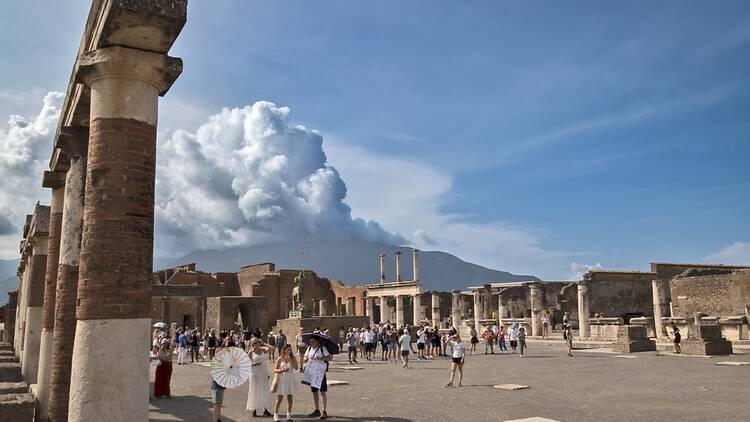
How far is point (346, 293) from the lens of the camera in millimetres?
60406

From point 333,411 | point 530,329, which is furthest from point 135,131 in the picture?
point 530,329

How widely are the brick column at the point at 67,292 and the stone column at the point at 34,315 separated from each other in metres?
4.67

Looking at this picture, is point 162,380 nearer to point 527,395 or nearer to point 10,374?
point 10,374

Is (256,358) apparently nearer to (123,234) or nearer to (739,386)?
(123,234)

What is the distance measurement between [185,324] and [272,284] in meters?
8.51

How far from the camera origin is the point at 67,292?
858cm

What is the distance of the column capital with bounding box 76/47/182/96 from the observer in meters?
6.07

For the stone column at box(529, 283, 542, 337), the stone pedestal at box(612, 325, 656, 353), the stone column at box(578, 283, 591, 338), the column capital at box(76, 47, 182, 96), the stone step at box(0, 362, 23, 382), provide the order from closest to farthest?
the column capital at box(76, 47, 182, 96) → the stone step at box(0, 362, 23, 382) → the stone pedestal at box(612, 325, 656, 353) → the stone column at box(578, 283, 591, 338) → the stone column at box(529, 283, 542, 337)

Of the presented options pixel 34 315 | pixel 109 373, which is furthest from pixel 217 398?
pixel 34 315

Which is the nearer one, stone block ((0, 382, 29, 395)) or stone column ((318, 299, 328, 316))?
stone block ((0, 382, 29, 395))

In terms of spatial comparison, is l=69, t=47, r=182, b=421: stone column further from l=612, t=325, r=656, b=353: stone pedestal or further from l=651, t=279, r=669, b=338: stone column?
l=651, t=279, r=669, b=338: stone column

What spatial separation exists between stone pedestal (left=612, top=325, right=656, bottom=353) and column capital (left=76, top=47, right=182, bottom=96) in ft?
76.5

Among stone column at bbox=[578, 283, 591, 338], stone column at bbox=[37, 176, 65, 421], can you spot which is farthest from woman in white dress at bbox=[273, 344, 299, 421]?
stone column at bbox=[578, 283, 591, 338]

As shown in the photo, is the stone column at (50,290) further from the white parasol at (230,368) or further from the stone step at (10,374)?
the stone step at (10,374)
